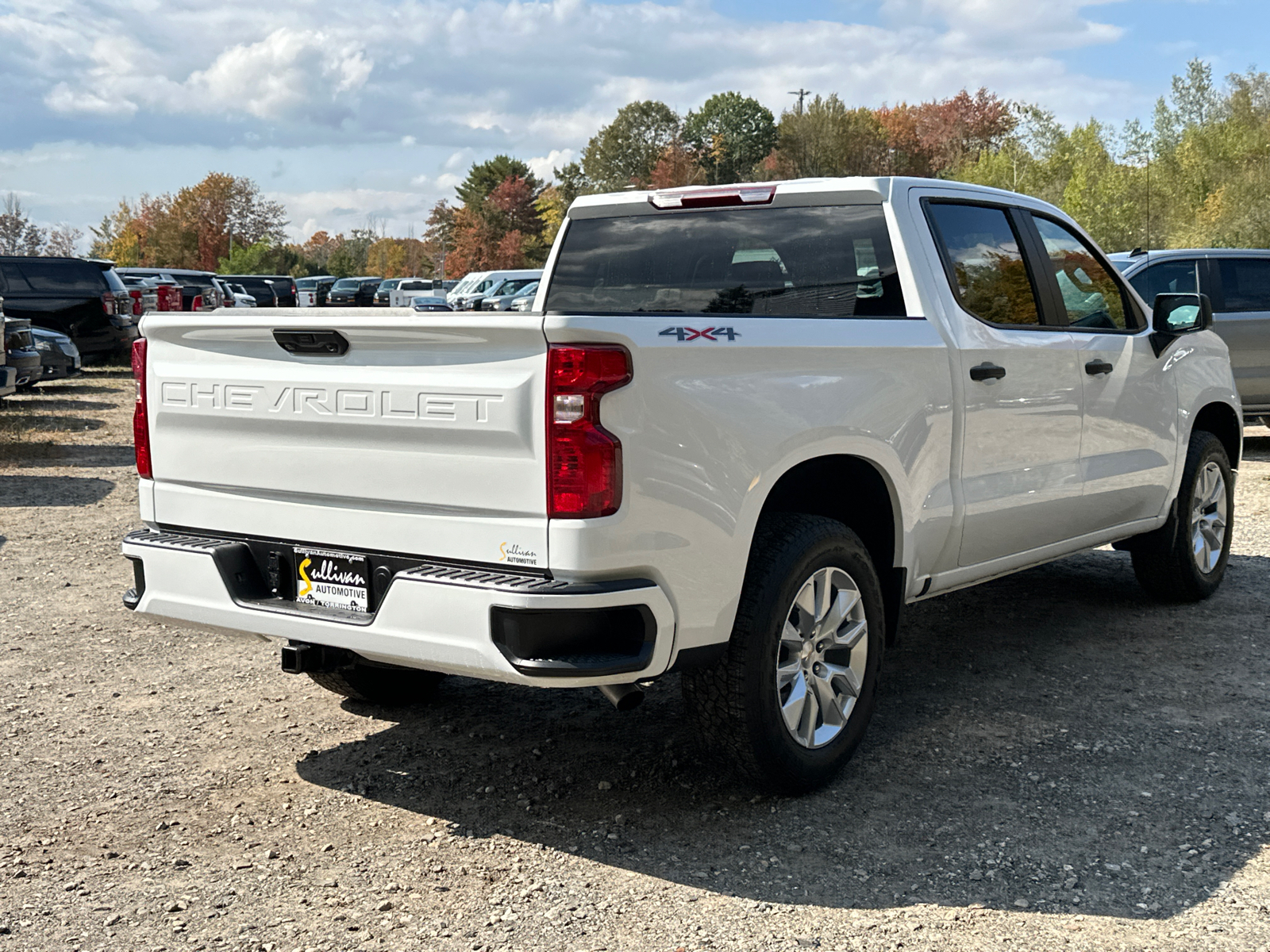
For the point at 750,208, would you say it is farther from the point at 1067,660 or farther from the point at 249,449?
the point at 1067,660

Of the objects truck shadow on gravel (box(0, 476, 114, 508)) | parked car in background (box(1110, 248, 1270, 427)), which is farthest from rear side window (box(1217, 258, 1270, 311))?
truck shadow on gravel (box(0, 476, 114, 508))

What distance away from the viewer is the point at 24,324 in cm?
1512

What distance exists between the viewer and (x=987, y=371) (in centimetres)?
480

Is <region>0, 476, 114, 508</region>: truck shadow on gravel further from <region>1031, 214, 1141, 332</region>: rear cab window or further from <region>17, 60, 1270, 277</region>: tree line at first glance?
<region>17, 60, 1270, 277</region>: tree line

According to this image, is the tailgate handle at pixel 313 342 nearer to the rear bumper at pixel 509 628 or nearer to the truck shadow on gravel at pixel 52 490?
the rear bumper at pixel 509 628

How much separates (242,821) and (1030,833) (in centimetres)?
243

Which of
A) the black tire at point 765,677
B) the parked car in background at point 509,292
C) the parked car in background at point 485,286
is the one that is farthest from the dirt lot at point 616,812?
the parked car in background at point 485,286

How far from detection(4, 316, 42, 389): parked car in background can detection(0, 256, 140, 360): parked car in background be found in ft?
18.1

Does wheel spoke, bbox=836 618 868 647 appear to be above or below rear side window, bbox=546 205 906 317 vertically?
below

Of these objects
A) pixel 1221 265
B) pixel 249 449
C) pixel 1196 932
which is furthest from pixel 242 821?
pixel 1221 265

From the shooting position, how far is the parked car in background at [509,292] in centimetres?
3061

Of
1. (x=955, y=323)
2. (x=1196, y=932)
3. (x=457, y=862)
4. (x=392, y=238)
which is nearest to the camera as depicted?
(x=1196, y=932)

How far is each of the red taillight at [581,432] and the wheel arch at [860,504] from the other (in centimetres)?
94

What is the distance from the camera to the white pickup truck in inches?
135
